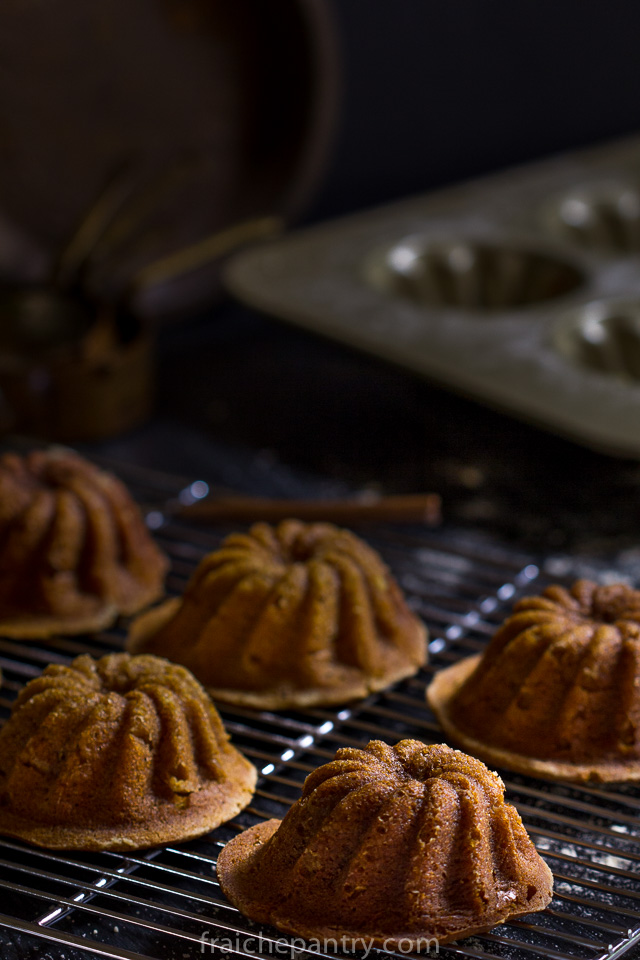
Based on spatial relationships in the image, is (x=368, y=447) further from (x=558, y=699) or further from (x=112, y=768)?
(x=112, y=768)

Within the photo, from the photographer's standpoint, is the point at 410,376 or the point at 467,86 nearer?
the point at 410,376

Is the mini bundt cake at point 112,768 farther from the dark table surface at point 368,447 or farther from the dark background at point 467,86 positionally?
the dark background at point 467,86

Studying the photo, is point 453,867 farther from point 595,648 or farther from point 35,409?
point 35,409

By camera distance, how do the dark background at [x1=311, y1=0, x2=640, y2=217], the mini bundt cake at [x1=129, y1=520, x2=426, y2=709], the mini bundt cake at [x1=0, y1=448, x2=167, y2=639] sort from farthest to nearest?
the dark background at [x1=311, y1=0, x2=640, y2=217]
the mini bundt cake at [x1=0, y1=448, x2=167, y2=639]
the mini bundt cake at [x1=129, y1=520, x2=426, y2=709]

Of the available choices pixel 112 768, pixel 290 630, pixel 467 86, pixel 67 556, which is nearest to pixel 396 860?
pixel 112 768

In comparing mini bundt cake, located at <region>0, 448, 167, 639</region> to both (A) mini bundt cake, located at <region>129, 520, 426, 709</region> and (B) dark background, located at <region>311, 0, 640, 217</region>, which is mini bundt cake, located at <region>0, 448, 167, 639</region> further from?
(B) dark background, located at <region>311, 0, 640, 217</region>

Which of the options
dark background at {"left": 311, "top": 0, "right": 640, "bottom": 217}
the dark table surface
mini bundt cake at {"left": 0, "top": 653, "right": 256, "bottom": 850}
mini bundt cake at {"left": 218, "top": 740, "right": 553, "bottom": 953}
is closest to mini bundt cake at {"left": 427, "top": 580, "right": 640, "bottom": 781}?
mini bundt cake at {"left": 218, "top": 740, "right": 553, "bottom": 953}

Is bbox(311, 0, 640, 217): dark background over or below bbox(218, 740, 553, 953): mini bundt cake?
over

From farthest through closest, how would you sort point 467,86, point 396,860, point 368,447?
point 467,86 < point 368,447 < point 396,860
